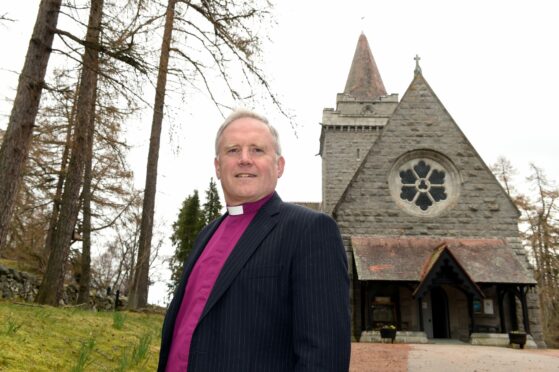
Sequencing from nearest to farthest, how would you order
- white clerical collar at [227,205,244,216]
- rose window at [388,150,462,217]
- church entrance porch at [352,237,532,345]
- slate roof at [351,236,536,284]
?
white clerical collar at [227,205,244,216] < church entrance porch at [352,237,532,345] < slate roof at [351,236,536,284] < rose window at [388,150,462,217]

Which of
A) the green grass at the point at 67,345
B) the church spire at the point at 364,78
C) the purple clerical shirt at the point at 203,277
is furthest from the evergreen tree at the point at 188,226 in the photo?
the purple clerical shirt at the point at 203,277

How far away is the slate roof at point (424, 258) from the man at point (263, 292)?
512 inches

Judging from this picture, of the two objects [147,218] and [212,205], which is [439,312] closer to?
[147,218]

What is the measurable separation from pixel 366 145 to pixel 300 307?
34.3m

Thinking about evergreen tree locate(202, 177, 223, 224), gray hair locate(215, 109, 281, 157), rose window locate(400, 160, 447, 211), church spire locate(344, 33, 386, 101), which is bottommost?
gray hair locate(215, 109, 281, 157)

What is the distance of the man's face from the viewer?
220cm

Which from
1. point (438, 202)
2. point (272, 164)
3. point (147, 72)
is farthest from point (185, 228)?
point (272, 164)

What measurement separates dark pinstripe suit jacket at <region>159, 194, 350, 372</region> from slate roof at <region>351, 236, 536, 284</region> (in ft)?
43.1

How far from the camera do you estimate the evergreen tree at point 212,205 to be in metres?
40.0

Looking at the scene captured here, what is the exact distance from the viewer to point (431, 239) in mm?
16438

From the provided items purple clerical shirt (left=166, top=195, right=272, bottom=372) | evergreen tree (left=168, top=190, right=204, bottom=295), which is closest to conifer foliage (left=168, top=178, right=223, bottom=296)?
evergreen tree (left=168, top=190, right=204, bottom=295)

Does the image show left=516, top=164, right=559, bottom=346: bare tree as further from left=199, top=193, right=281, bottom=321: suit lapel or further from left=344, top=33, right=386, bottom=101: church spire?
left=199, top=193, right=281, bottom=321: suit lapel

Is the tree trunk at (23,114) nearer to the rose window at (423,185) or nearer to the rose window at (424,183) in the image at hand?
the rose window at (424,183)

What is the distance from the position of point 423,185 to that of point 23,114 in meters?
14.6
